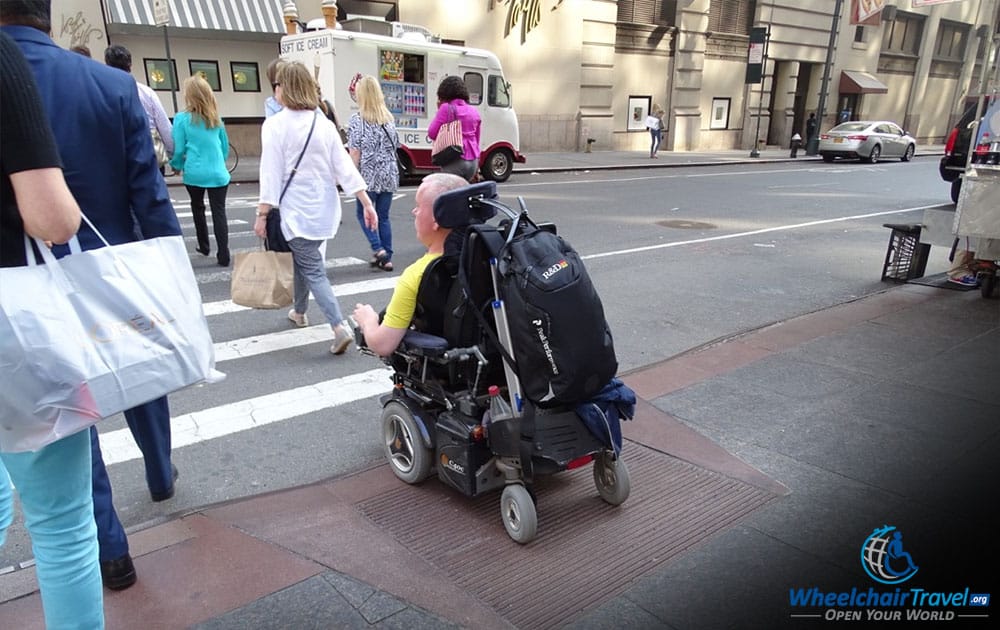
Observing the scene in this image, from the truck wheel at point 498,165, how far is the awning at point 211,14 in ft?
21.2

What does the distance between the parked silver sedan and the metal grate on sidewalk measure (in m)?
26.2

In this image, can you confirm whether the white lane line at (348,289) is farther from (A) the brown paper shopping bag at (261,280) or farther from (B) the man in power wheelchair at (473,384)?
(B) the man in power wheelchair at (473,384)

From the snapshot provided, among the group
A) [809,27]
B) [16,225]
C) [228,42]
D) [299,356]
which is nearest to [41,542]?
[16,225]

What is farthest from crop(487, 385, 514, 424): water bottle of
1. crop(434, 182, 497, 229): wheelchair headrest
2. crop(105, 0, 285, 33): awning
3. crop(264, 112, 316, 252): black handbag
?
crop(105, 0, 285, 33): awning

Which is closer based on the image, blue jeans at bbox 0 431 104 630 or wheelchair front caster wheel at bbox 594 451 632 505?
blue jeans at bbox 0 431 104 630

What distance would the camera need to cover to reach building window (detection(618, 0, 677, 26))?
2637 centimetres

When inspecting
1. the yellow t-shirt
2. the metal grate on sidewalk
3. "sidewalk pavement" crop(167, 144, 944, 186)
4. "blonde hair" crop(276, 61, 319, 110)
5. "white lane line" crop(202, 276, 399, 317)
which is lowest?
"sidewalk pavement" crop(167, 144, 944, 186)

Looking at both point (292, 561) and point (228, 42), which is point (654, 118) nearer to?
point (228, 42)

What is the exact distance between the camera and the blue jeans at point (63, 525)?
1.91 metres

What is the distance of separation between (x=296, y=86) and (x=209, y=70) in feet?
49.4

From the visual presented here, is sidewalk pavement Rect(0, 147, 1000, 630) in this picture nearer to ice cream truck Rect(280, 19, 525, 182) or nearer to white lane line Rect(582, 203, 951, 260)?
white lane line Rect(582, 203, 951, 260)

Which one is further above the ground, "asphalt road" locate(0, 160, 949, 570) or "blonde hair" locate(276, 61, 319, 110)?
"blonde hair" locate(276, 61, 319, 110)

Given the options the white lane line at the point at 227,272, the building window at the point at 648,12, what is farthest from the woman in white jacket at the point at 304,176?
the building window at the point at 648,12

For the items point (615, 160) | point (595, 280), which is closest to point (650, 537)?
point (595, 280)
